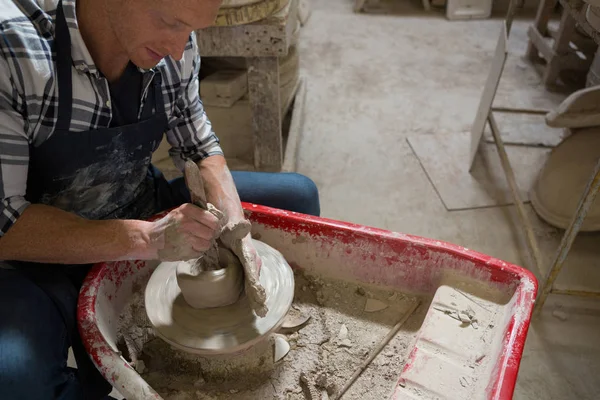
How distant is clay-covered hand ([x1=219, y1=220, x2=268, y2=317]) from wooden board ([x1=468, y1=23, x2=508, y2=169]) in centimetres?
167

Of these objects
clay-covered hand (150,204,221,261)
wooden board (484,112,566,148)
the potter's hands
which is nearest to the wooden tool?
clay-covered hand (150,204,221,261)

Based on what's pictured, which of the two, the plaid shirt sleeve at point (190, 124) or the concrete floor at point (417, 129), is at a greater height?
the plaid shirt sleeve at point (190, 124)

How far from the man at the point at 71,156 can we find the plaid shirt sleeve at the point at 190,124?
35mm

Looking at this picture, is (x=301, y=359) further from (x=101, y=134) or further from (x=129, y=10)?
(x=129, y=10)

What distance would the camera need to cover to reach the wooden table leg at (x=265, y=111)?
2.21 metres

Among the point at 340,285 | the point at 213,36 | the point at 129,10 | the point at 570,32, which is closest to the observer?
the point at 129,10

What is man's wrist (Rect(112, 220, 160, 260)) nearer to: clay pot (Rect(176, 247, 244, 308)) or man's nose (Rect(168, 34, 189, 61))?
clay pot (Rect(176, 247, 244, 308))

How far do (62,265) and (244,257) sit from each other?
1.63 feet

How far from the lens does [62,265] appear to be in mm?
1345

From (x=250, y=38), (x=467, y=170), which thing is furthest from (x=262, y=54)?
(x=467, y=170)

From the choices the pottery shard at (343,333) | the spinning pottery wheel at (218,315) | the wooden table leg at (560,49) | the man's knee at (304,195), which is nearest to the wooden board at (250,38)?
the man's knee at (304,195)

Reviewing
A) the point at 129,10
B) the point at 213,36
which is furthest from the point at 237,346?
the point at 213,36

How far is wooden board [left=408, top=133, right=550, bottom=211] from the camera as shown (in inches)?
104

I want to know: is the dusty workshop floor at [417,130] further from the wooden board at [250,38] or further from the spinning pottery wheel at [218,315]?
the spinning pottery wheel at [218,315]
